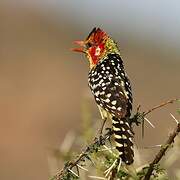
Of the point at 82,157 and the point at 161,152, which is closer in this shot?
the point at 161,152

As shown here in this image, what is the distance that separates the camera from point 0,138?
17.1 meters

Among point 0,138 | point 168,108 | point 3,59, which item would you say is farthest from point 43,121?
point 3,59

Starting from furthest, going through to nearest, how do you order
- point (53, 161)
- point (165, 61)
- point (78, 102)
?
point (165, 61) < point (78, 102) < point (53, 161)

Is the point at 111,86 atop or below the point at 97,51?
below

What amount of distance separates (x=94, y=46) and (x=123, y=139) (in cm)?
195

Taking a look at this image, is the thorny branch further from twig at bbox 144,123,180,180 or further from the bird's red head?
the bird's red head

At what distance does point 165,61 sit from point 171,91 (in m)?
5.64

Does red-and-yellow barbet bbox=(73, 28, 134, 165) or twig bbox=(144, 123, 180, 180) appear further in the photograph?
red-and-yellow barbet bbox=(73, 28, 134, 165)

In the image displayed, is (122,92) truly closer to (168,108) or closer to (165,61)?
(168,108)

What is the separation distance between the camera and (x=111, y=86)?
6.21 metres

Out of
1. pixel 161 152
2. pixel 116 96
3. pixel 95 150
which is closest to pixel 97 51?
pixel 116 96

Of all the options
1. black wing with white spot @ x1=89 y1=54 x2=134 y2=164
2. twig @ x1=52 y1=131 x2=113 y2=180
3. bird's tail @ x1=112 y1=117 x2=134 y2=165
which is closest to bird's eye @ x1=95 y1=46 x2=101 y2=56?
black wing with white spot @ x1=89 y1=54 x2=134 y2=164

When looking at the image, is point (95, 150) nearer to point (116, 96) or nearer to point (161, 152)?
point (161, 152)

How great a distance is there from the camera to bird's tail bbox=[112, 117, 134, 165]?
16.3ft
